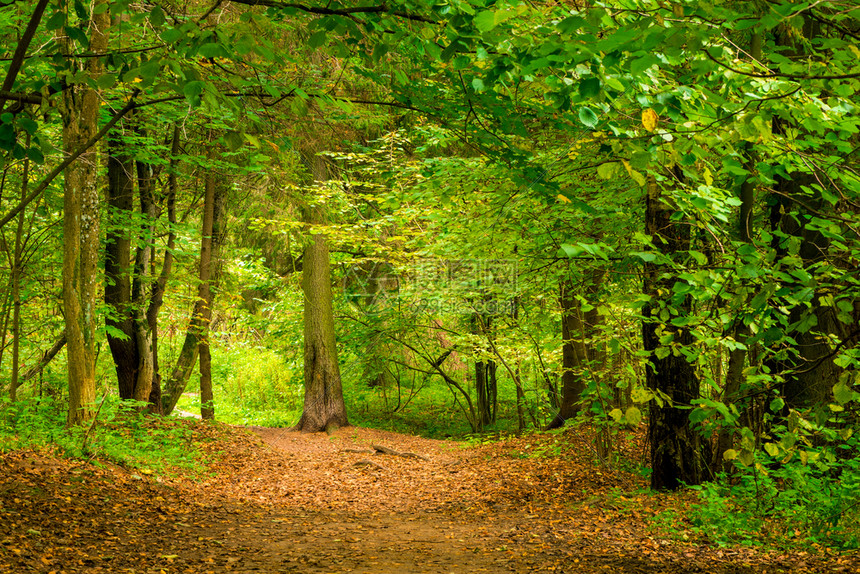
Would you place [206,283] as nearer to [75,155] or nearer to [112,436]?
[112,436]

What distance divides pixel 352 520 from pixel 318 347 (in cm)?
721

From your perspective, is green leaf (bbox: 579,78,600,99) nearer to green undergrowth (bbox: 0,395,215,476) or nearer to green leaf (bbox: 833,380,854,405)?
green leaf (bbox: 833,380,854,405)

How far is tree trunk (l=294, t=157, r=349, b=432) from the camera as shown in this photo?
538 inches

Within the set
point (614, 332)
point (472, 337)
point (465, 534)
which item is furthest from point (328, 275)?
point (465, 534)

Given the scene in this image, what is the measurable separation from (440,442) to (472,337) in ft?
10.3

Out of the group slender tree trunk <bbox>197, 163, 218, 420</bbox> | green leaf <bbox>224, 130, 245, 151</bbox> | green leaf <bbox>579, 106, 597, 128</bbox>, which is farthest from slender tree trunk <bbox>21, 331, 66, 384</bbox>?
green leaf <bbox>579, 106, 597, 128</bbox>

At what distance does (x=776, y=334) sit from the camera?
294 cm

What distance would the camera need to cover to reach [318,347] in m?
13.7

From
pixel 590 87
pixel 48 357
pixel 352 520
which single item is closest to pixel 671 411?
pixel 352 520

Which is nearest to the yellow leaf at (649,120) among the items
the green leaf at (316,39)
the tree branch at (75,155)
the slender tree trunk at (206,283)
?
the green leaf at (316,39)

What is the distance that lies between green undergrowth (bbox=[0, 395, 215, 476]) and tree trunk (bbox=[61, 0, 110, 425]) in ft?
1.19

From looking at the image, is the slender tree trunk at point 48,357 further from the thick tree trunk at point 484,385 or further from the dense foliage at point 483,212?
the thick tree trunk at point 484,385

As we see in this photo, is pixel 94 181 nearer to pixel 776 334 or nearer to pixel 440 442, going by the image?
pixel 776 334

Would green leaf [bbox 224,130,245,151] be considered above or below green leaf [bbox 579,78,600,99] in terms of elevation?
below
